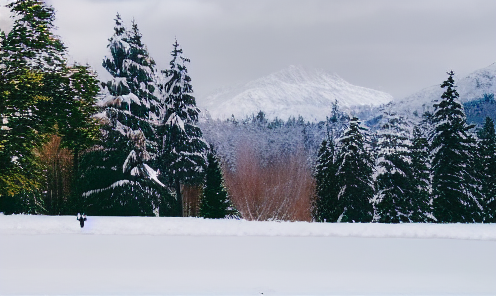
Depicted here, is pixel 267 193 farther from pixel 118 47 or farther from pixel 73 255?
pixel 73 255

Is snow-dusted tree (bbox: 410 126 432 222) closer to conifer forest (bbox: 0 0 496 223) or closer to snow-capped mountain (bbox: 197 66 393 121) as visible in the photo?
conifer forest (bbox: 0 0 496 223)

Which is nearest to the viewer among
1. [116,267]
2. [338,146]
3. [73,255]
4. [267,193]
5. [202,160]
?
[116,267]

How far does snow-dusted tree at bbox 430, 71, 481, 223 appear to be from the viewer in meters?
31.4

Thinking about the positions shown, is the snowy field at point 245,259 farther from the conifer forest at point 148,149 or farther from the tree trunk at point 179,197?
the tree trunk at point 179,197

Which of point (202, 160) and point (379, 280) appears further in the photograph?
point (202, 160)

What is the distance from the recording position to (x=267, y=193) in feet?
212

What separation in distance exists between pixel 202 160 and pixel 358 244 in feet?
54.9

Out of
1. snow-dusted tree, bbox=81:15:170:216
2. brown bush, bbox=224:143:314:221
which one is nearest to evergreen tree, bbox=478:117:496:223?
snow-dusted tree, bbox=81:15:170:216

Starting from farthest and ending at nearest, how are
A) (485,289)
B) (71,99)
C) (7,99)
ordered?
(71,99)
(7,99)
(485,289)

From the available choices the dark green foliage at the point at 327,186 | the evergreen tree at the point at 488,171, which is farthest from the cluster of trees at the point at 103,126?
the evergreen tree at the point at 488,171

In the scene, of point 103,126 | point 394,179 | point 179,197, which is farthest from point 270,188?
point 103,126

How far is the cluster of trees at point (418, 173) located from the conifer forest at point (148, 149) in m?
0.07

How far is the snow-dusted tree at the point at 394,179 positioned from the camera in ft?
104

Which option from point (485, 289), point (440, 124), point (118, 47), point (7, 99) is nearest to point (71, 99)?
point (7, 99)
